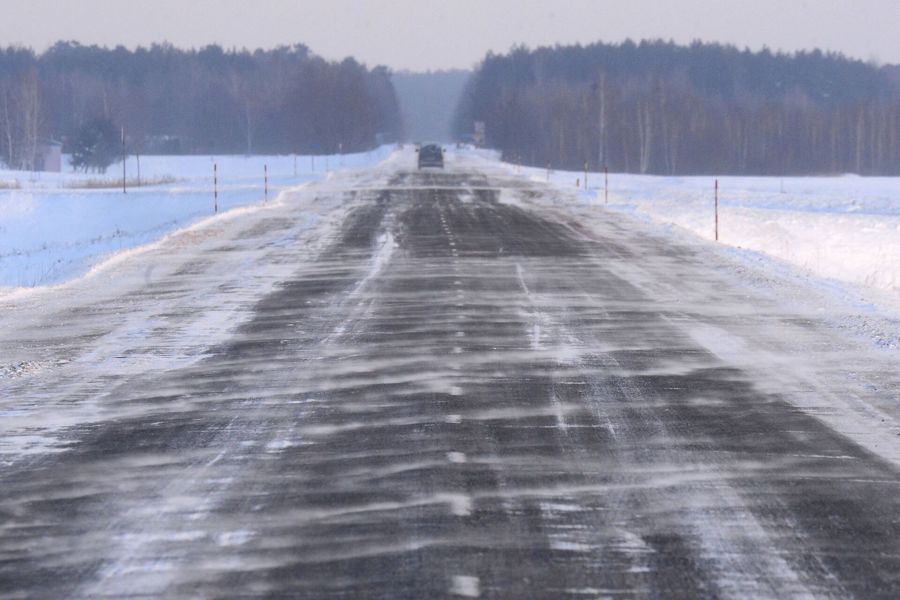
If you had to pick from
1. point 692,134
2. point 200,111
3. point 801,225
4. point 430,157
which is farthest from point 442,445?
point 200,111

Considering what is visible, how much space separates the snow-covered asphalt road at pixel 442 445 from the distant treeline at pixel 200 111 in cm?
A: 9674

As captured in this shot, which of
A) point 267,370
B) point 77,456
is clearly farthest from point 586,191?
point 77,456

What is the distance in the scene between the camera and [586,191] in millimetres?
41500

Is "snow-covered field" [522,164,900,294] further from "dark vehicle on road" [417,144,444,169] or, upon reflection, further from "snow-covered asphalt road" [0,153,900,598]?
"dark vehicle on road" [417,144,444,169]

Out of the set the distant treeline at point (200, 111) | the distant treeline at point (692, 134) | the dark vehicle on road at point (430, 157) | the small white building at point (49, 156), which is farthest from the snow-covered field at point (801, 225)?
the distant treeline at point (692, 134)

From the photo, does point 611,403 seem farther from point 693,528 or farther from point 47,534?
point 47,534

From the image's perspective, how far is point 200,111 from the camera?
184375 mm

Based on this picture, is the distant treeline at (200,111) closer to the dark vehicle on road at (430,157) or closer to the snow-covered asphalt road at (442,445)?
the dark vehicle on road at (430,157)

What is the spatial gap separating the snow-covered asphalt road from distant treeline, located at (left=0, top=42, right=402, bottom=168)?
9674 centimetres

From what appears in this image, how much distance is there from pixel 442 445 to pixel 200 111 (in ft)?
603

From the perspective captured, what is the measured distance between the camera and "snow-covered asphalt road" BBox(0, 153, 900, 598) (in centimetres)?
516

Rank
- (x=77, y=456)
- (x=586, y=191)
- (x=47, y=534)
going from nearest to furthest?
(x=47, y=534), (x=77, y=456), (x=586, y=191)

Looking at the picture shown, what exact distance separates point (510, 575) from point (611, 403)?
11.9 ft

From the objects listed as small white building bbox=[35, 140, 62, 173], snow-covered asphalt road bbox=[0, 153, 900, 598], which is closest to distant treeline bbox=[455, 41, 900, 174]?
small white building bbox=[35, 140, 62, 173]
